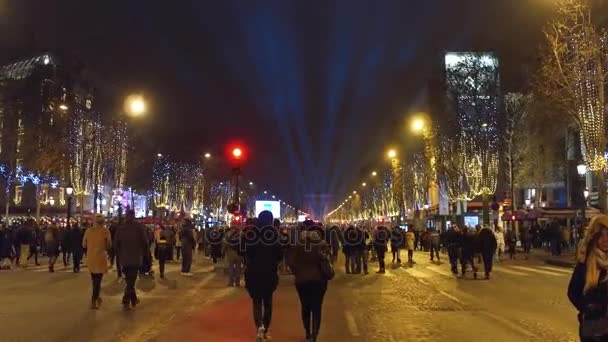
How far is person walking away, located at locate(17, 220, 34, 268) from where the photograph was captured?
100 feet

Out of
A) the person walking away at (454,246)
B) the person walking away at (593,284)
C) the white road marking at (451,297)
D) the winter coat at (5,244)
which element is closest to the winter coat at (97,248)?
the white road marking at (451,297)

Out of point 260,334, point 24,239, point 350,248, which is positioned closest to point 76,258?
point 24,239

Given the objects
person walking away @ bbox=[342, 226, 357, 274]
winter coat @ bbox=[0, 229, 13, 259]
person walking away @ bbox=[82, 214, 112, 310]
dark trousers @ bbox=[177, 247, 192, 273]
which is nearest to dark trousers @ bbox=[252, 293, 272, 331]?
person walking away @ bbox=[82, 214, 112, 310]

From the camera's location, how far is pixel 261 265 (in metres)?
10.6

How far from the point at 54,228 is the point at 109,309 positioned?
16.1 m

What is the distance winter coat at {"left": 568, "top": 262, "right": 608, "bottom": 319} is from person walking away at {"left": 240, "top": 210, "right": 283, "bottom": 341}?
5.39m

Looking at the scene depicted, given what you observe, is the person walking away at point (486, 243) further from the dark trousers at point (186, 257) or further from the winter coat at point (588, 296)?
the winter coat at point (588, 296)

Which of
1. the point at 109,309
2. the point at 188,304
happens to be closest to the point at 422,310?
the point at 188,304

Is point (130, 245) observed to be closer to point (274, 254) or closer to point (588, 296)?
point (274, 254)

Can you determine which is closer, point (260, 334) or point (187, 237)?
point (260, 334)

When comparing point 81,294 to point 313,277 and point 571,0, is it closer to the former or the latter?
point 313,277

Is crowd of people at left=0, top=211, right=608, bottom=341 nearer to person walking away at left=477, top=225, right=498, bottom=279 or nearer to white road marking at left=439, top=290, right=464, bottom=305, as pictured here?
person walking away at left=477, top=225, right=498, bottom=279

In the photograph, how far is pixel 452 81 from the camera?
52.9m

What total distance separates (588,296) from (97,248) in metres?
11.5
